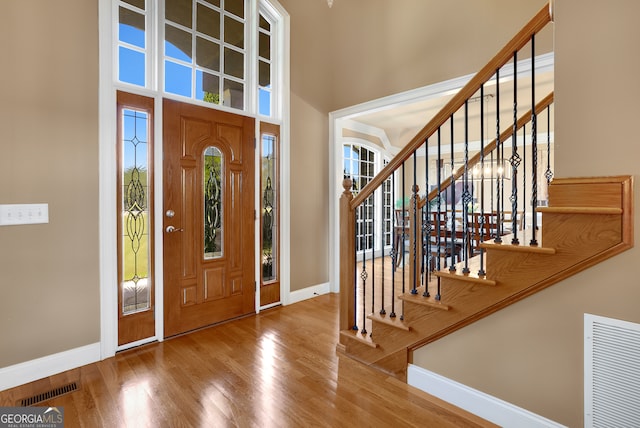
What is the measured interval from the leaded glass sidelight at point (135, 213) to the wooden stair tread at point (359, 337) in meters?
1.70

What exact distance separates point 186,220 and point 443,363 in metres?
2.36

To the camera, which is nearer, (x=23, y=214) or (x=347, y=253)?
(x=23, y=214)

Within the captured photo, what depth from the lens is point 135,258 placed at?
2654mm

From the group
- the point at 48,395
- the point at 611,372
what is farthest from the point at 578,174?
the point at 48,395

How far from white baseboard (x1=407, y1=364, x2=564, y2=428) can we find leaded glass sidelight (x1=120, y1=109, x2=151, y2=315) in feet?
7.33

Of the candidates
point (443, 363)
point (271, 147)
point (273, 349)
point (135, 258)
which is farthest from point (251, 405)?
point (271, 147)

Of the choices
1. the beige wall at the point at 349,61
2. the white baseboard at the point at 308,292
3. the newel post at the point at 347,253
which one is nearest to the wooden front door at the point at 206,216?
the white baseboard at the point at 308,292

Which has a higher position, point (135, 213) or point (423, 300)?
point (135, 213)

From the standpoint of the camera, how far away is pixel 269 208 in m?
3.62

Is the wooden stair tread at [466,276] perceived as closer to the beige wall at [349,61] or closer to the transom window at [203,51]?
the beige wall at [349,61]

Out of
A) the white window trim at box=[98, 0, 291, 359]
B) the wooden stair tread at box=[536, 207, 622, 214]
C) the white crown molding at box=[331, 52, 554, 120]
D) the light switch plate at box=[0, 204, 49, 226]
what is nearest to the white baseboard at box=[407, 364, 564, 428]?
the wooden stair tread at box=[536, 207, 622, 214]

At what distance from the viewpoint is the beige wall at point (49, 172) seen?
6.82 feet

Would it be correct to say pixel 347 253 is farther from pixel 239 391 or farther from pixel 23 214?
pixel 23 214

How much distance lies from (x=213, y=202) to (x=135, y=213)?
0.68 metres
